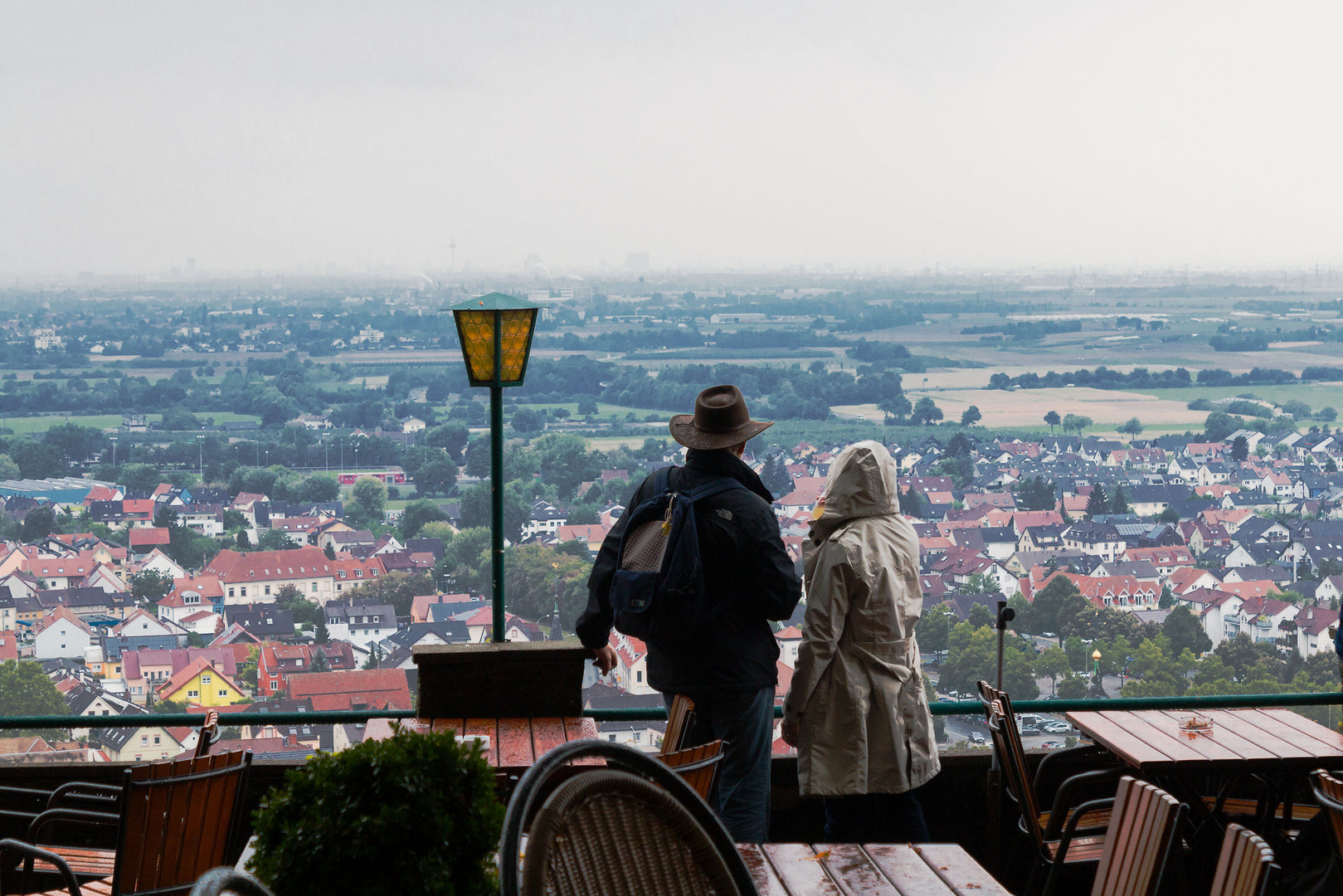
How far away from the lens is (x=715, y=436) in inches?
157

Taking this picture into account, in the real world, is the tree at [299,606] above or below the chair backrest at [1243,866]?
below

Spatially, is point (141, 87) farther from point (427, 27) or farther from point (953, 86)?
point (953, 86)

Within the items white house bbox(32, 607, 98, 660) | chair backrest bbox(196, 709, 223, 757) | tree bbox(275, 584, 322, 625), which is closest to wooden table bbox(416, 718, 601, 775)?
chair backrest bbox(196, 709, 223, 757)

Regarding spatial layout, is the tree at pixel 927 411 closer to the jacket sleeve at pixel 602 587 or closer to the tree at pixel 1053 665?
the tree at pixel 1053 665

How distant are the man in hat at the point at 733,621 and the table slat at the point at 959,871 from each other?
1.06 meters

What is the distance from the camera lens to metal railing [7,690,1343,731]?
435 centimetres

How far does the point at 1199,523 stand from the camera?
29.4ft

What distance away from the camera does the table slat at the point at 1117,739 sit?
3.88m

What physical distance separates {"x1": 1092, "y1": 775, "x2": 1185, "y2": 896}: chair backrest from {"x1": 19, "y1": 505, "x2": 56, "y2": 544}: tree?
9.22 metres

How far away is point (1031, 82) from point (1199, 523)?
44.0ft

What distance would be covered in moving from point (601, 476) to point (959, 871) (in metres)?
5.37

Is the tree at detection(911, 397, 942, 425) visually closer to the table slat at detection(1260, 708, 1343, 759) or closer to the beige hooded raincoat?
the table slat at detection(1260, 708, 1343, 759)

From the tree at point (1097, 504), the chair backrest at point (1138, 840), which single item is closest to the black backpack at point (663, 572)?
the chair backrest at point (1138, 840)

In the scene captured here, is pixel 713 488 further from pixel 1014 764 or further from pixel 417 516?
pixel 417 516
